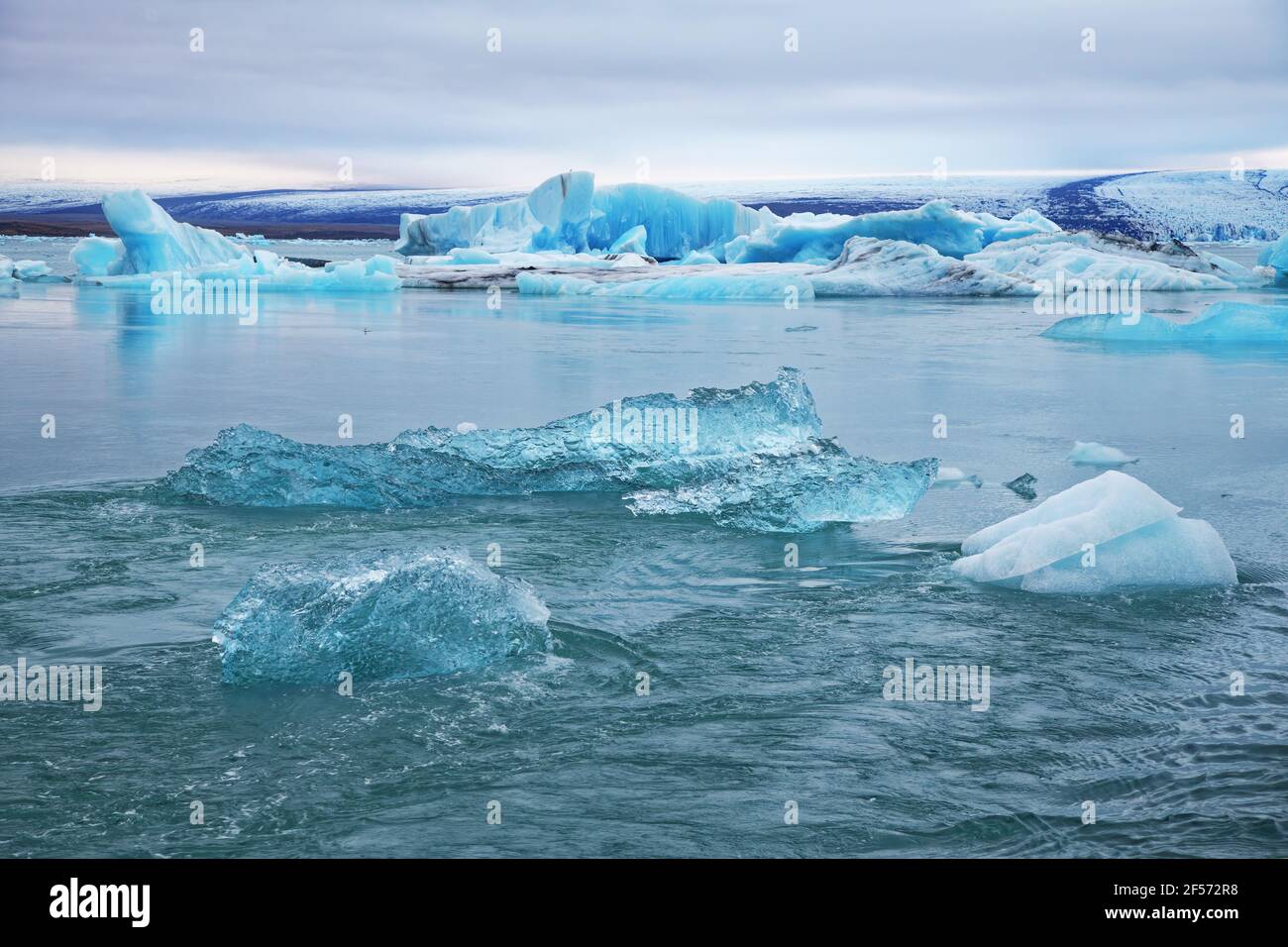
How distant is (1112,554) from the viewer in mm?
4203

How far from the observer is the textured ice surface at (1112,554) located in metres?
4.16

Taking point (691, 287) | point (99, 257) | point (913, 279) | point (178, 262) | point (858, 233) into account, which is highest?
point (858, 233)

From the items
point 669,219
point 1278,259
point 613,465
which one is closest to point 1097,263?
point 1278,259

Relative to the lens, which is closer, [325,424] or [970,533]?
[970,533]

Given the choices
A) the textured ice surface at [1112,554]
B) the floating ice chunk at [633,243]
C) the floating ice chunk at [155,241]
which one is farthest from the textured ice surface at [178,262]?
the textured ice surface at [1112,554]

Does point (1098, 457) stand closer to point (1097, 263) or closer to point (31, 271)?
point (1097, 263)

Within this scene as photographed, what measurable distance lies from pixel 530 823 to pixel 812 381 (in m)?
7.66

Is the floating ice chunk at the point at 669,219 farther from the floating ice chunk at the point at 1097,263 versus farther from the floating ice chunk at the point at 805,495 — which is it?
the floating ice chunk at the point at 805,495

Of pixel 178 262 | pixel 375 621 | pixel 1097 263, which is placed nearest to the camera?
pixel 375 621

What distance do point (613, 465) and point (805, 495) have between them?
116 centimetres

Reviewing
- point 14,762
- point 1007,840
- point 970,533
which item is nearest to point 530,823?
point 1007,840

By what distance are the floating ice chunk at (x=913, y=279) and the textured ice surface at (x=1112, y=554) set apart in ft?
66.3
